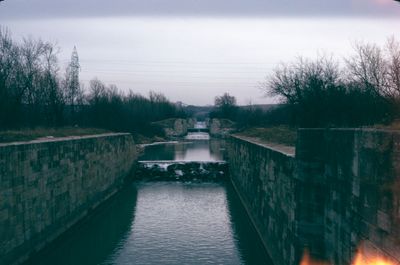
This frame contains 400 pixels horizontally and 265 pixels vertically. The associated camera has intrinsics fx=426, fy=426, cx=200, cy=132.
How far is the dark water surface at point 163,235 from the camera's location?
1107 cm

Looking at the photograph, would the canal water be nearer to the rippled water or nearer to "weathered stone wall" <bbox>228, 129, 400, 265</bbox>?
"weathered stone wall" <bbox>228, 129, 400, 265</bbox>

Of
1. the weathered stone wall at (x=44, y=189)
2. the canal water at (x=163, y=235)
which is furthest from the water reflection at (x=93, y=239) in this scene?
the weathered stone wall at (x=44, y=189)

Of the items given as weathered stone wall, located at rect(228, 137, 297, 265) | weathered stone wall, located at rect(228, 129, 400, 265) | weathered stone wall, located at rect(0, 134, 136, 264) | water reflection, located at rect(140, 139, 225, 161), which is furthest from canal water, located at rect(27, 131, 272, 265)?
water reflection, located at rect(140, 139, 225, 161)

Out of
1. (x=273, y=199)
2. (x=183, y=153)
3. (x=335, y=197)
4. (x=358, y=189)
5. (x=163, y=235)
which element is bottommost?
(x=163, y=235)

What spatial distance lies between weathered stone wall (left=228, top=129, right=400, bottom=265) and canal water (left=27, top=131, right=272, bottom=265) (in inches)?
53.5

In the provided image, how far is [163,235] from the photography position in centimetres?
1294

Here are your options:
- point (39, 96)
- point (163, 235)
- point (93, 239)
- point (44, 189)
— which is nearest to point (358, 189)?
point (163, 235)

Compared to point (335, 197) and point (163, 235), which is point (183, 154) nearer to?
point (163, 235)

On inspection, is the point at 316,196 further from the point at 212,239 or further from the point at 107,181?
the point at 107,181

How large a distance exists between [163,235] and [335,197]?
728 centimetres

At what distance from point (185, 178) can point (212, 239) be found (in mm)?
12072

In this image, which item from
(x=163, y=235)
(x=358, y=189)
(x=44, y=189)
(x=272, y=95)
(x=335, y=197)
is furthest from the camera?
(x=272, y=95)

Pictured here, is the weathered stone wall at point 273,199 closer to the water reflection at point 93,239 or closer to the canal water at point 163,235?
the canal water at point 163,235

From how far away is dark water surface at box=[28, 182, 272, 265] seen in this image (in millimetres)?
11070
